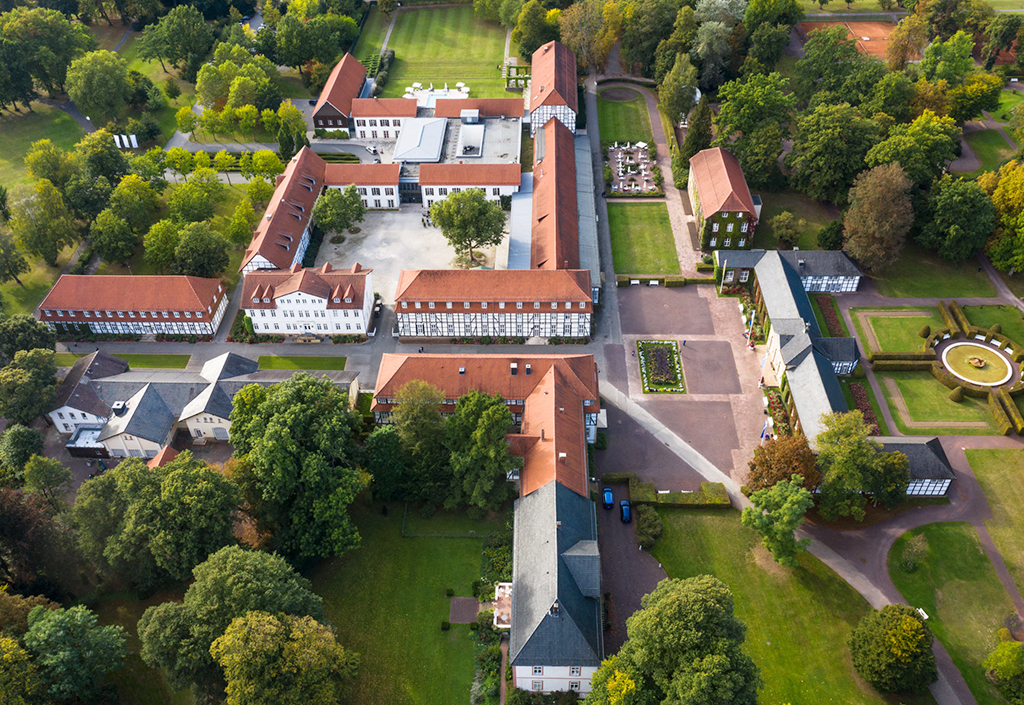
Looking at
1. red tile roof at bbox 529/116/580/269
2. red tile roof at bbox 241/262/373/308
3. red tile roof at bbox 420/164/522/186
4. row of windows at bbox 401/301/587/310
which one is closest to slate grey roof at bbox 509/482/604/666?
row of windows at bbox 401/301/587/310

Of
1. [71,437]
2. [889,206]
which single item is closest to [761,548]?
[889,206]

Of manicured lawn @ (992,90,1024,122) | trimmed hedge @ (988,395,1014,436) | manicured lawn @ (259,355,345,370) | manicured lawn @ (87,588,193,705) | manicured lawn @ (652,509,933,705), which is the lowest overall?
manicured lawn @ (87,588,193,705)

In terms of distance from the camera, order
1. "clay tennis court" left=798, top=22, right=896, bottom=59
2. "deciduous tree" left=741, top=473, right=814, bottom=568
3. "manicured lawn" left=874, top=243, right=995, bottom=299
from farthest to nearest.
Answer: "clay tennis court" left=798, top=22, right=896, bottom=59 → "manicured lawn" left=874, top=243, right=995, bottom=299 → "deciduous tree" left=741, top=473, right=814, bottom=568

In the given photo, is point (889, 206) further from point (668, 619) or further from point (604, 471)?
point (668, 619)

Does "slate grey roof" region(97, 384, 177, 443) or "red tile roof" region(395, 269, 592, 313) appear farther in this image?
"red tile roof" region(395, 269, 592, 313)

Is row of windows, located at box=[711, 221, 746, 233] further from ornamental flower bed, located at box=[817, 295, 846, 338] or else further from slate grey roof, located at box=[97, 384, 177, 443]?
slate grey roof, located at box=[97, 384, 177, 443]

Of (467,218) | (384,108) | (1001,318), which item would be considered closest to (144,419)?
(467,218)

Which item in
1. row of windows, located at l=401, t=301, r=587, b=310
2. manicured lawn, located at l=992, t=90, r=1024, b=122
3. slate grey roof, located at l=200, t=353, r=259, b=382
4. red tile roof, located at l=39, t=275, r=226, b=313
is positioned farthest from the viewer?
manicured lawn, located at l=992, t=90, r=1024, b=122
